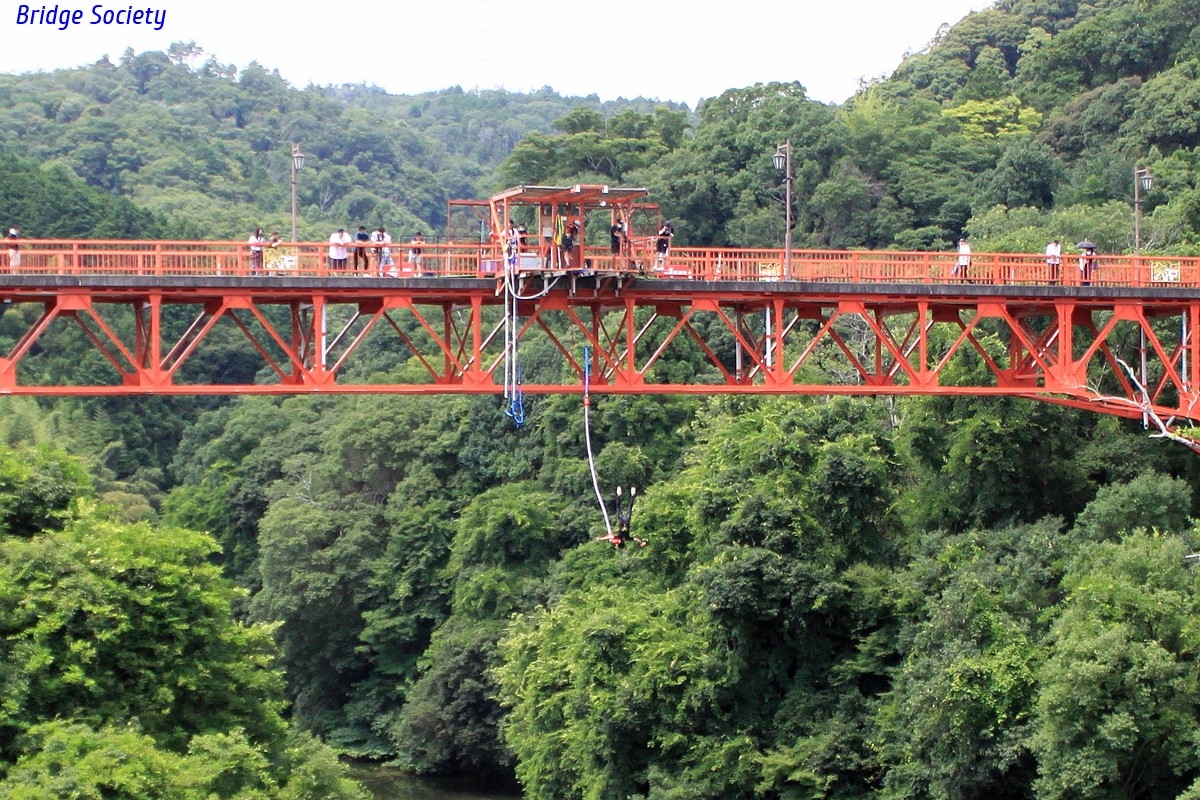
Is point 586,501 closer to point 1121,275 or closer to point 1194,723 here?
point 1121,275

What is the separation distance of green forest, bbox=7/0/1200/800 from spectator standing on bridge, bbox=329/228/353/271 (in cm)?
585

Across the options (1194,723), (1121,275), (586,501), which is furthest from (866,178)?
(1194,723)

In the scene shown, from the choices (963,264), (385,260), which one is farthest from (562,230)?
(963,264)

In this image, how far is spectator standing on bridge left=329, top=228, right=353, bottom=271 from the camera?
3441cm

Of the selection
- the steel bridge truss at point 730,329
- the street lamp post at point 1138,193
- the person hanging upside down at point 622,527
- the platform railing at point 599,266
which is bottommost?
the person hanging upside down at point 622,527

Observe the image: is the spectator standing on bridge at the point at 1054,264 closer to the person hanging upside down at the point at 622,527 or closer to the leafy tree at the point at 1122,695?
the leafy tree at the point at 1122,695

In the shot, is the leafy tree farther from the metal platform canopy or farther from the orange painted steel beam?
the metal platform canopy

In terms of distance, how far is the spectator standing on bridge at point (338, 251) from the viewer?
34406 mm

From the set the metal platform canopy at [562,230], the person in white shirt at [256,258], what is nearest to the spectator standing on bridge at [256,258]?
the person in white shirt at [256,258]

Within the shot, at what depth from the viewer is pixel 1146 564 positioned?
119 feet

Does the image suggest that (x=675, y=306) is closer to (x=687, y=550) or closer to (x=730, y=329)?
(x=730, y=329)

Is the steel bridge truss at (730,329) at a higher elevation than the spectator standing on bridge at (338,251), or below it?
below

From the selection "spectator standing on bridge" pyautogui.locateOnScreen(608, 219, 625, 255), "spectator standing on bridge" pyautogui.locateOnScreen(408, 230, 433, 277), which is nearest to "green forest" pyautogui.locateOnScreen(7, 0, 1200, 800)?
"spectator standing on bridge" pyautogui.locateOnScreen(408, 230, 433, 277)

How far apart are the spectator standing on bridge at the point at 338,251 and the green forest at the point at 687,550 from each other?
5.85 meters
